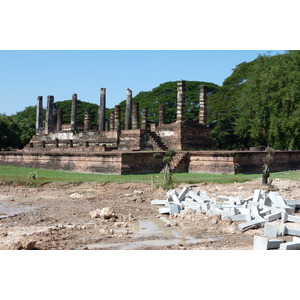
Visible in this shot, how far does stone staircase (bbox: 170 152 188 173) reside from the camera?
17438 millimetres

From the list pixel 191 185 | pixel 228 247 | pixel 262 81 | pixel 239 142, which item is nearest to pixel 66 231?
pixel 228 247

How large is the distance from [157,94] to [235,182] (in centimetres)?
3728

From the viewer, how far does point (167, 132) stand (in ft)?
77.4

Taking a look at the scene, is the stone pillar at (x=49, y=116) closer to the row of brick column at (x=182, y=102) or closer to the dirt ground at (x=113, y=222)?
the row of brick column at (x=182, y=102)

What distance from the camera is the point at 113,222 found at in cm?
823

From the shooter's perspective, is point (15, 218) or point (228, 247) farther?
point (15, 218)

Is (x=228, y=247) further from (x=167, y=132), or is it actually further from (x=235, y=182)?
(x=167, y=132)

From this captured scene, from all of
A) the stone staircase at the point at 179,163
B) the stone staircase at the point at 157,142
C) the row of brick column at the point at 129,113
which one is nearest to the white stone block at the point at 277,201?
the stone staircase at the point at 179,163

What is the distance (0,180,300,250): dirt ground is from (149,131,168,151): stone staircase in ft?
31.2

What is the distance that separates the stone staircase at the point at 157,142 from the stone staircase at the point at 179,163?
4.70 m

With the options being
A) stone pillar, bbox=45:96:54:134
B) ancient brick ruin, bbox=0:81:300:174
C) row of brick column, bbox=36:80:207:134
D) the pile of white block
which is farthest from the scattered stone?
stone pillar, bbox=45:96:54:134

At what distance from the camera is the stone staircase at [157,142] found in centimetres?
2258

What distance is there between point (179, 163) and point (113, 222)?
Result: 31.2 feet

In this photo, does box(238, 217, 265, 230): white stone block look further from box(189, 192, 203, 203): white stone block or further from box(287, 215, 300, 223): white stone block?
box(189, 192, 203, 203): white stone block
